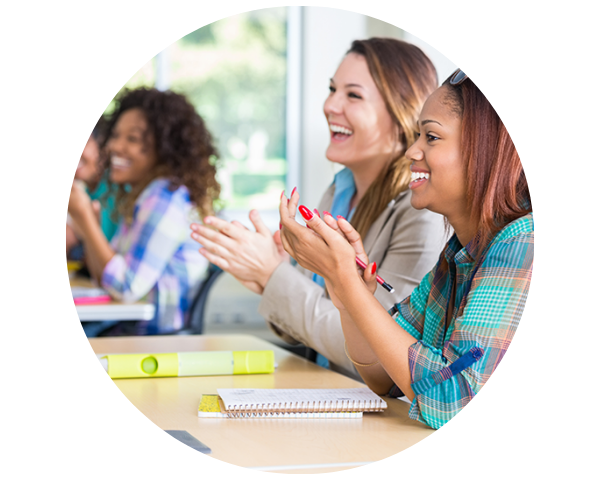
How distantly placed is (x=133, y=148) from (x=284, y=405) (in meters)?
1.91

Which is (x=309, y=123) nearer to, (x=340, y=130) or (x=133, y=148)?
(x=133, y=148)

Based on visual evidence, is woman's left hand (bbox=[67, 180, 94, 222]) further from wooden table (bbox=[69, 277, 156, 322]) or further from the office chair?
the office chair

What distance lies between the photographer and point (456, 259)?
111 centimetres

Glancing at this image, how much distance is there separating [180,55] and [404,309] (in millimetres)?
3273

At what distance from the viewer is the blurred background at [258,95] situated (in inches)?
157

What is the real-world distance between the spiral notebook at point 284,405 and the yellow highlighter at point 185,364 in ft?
0.80

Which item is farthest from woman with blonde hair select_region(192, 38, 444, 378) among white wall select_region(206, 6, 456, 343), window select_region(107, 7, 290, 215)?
window select_region(107, 7, 290, 215)

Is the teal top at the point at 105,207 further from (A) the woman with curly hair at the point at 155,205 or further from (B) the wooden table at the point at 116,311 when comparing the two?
(B) the wooden table at the point at 116,311

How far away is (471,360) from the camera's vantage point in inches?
36.9

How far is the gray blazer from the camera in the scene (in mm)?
1456

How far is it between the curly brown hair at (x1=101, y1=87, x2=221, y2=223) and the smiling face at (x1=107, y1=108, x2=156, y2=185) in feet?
0.07

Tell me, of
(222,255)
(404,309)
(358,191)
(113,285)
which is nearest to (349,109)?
(358,191)

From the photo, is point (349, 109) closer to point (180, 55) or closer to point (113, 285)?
point (113, 285)

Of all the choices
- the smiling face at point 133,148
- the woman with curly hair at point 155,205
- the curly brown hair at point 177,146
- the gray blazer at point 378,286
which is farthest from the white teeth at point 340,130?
the smiling face at point 133,148
